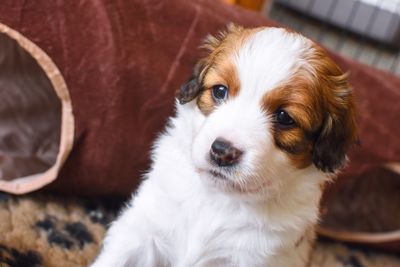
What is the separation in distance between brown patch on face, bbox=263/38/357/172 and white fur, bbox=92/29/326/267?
0.09ft

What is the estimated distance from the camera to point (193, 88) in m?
1.36

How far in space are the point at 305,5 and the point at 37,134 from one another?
274 cm

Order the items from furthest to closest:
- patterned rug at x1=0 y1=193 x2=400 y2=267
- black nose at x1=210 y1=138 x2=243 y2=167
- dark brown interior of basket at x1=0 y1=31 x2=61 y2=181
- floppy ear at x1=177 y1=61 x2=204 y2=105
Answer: dark brown interior of basket at x1=0 y1=31 x2=61 y2=181, patterned rug at x1=0 y1=193 x2=400 y2=267, floppy ear at x1=177 y1=61 x2=204 y2=105, black nose at x1=210 y1=138 x2=243 y2=167

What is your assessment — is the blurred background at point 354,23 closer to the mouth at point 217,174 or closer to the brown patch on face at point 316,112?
the brown patch on face at point 316,112

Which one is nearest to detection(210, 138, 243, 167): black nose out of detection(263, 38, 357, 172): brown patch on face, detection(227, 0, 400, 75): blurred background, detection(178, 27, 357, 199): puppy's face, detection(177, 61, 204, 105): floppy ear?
detection(178, 27, 357, 199): puppy's face

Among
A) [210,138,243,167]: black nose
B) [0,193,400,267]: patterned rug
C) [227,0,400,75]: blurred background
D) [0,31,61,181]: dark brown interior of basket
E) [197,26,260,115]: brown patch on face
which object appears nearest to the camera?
[210,138,243,167]: black nose

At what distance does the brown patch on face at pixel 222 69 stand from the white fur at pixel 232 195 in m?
0.02

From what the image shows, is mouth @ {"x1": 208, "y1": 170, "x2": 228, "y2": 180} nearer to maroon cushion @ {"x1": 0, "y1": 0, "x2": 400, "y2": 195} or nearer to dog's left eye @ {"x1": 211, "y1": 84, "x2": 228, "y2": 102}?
dog's left eye @ {"x1": 211, "y1": 84, "x2": 228, "y2": 102}

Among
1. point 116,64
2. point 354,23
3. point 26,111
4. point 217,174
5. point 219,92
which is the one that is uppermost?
point 219,92

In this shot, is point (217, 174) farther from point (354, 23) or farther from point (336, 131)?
point (354, 23)

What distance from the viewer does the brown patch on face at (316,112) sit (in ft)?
4.00

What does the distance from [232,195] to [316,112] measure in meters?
0.29

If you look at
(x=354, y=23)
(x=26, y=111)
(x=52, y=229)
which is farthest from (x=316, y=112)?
(x=354, y=23)

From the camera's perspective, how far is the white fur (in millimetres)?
1192
